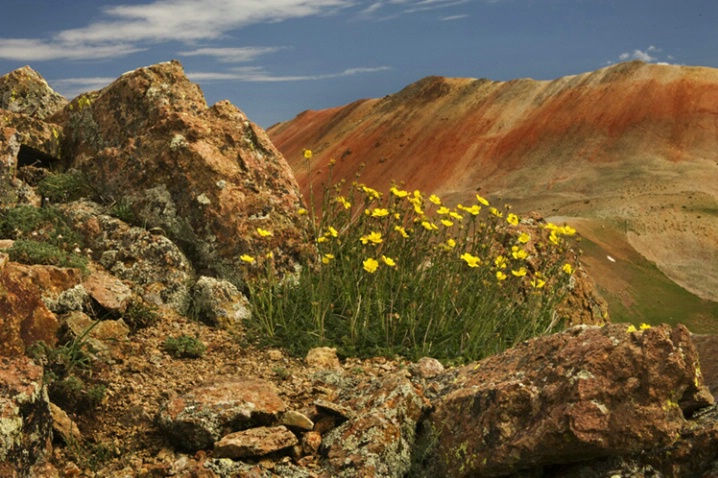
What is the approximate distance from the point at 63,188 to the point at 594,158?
27374 millimetres

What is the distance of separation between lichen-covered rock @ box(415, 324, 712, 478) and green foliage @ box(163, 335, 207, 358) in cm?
216

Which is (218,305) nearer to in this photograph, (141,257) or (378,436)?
(141,257)

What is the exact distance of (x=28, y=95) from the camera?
878cm

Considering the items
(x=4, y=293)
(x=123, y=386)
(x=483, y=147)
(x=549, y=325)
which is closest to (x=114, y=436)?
(x=123, y=386)

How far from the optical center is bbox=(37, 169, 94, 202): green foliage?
7.25 meters

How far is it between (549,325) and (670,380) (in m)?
3.58

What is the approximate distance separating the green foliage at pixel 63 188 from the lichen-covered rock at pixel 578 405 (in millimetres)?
4747

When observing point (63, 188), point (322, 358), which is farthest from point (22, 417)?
point (63, 188)

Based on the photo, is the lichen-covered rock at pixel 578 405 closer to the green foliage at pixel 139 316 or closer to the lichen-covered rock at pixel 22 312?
the lichen-covered rock at pixel 22 312

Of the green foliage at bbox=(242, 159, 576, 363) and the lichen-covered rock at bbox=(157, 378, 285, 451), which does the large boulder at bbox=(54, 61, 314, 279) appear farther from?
the lichen-covered rock at bbox=(157, 378, 285, 451)

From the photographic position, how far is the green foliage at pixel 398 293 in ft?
19.9

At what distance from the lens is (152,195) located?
7.03m

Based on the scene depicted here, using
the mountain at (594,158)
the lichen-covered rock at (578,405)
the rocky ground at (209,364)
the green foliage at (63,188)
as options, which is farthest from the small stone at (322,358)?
the mountain at (594,158)

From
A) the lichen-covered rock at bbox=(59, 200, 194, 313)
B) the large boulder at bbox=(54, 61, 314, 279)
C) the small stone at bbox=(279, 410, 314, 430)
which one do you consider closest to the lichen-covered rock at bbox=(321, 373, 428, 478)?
the small stone at bbox=(279, 410, 314, 430)
